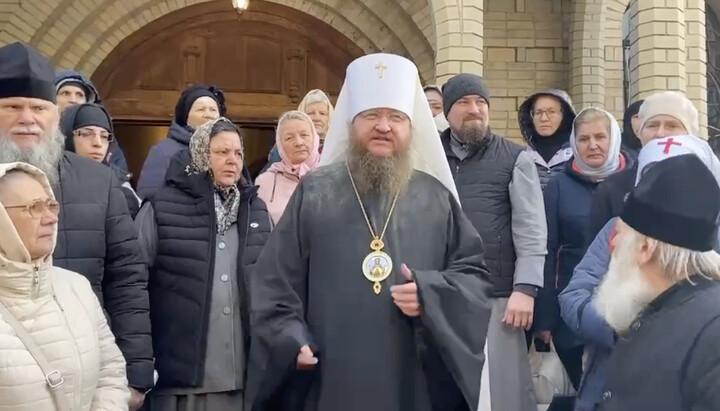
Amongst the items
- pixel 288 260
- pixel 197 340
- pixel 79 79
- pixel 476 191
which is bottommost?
pixel 197 340

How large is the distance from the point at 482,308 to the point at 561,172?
6.10 feet

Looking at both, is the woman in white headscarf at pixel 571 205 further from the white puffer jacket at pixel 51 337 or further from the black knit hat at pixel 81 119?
the black knit hat at pixel 81 119

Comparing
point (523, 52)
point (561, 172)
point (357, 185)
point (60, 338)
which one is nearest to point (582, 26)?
point (523, 52)

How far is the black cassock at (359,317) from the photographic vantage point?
291 cm

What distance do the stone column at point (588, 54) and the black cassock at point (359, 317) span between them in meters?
7.65

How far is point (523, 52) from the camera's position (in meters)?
10.5

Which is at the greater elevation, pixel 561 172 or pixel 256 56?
pixel 256 56

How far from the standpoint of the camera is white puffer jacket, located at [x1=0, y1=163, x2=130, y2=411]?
244 cm

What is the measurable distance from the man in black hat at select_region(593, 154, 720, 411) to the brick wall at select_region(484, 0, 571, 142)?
26.2ft

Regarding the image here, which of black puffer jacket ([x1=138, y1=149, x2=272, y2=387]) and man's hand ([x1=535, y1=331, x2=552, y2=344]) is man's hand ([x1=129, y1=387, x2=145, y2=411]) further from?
man's hand ([x1=535, y1=331, x2=552, y2=344])

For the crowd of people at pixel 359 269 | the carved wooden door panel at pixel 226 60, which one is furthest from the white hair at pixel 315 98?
the carved wooden door panel at pixel 226 60

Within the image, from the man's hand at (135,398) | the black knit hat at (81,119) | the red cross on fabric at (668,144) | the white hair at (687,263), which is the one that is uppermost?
the black knit hat at (81,119)

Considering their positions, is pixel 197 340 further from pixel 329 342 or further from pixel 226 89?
pixel 226 89

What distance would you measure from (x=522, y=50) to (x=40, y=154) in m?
8.38
